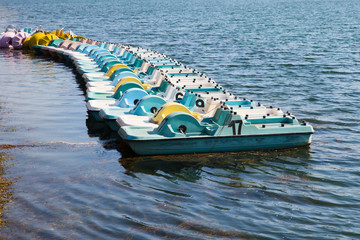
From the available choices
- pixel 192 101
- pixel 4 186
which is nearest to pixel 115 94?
pixel 192 101

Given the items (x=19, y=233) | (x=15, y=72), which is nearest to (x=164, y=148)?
(x=19, y=233)

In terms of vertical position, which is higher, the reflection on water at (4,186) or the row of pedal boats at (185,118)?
the row of pedal boats at (185,118)

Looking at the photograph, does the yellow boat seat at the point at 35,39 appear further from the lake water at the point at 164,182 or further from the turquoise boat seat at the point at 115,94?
the turquoise boat seat at the point at 115,94

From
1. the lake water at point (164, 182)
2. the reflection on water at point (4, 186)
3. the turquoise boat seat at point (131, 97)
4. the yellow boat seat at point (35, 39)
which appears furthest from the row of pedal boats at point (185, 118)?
the yellow boat seat at point (35, 39)

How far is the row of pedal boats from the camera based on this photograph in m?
13.3

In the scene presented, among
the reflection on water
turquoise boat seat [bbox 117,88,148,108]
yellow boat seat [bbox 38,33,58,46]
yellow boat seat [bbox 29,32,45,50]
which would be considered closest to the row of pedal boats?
turquoise boat seat [bbox 117,88,148,108]

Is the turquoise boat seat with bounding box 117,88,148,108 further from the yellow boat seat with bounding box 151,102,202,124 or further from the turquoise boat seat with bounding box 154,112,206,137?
the turquoise boat seat with bounding box 154,112,206,137

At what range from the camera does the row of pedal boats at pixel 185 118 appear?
13281 mm

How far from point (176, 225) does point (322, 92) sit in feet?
49.8

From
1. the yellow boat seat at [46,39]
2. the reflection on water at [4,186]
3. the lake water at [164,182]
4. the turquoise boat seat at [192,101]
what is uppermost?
the turquoise boat seat at [192,101]

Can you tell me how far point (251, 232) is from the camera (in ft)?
31.3

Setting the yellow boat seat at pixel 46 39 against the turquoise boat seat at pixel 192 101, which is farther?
the yellow boat seat at pixel 46 39

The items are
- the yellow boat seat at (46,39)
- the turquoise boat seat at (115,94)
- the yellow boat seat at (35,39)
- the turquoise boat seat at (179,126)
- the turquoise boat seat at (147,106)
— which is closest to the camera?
the turquoise boat seat at (179,126)

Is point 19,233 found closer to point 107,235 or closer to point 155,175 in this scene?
point 107,235
